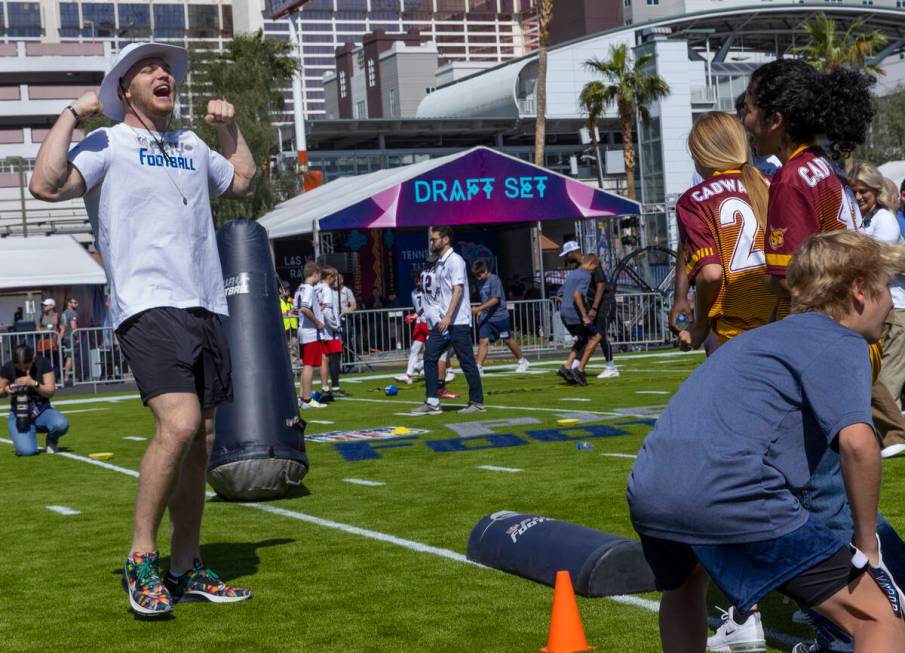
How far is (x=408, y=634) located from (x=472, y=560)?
1338 millimetres

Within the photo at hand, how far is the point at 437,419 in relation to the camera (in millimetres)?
14422

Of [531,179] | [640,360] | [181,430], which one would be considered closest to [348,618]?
[181,430]

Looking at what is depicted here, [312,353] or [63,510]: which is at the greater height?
[312,353]

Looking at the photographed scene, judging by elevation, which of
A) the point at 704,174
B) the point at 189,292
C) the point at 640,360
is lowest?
the point at 640,360

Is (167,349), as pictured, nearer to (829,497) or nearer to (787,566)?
(829,497)

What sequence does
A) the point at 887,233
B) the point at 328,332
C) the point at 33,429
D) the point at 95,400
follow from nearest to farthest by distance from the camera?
the point at 887,233, the point at 33,429, the point at 328,332, the point at 95,400

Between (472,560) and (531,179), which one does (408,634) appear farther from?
(531,179)

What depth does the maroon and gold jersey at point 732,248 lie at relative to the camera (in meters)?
5.40

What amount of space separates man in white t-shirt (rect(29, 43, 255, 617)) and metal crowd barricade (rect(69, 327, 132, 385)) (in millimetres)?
20211

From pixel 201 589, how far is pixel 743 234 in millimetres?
2661

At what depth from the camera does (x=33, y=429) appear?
1350 cm

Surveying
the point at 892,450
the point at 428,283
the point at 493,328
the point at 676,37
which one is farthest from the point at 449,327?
the point at 676,37

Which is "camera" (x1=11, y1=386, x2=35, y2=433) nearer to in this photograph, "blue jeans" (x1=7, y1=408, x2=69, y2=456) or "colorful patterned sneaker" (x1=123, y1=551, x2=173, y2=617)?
"blue jeans" (x1=7, y1=408, x2=69, y2=456)

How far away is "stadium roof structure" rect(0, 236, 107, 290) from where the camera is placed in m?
36.8
